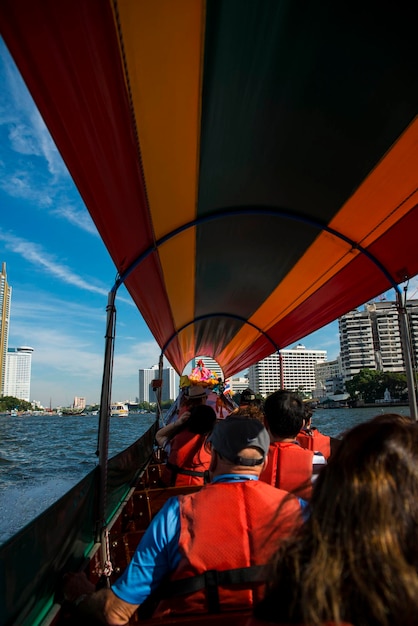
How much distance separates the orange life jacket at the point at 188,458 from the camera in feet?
11.8

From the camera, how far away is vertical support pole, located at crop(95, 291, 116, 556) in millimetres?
3213

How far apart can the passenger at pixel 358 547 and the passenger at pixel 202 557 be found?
0.45 meters

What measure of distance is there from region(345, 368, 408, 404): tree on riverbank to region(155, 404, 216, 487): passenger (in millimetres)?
75895

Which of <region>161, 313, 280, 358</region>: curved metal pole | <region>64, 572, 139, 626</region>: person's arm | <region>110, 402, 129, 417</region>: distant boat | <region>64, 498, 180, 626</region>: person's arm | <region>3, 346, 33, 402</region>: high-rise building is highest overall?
<region>3, 346, 33, 402</region>: high-rise building

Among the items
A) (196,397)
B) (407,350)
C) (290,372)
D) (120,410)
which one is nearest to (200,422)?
(196,397)

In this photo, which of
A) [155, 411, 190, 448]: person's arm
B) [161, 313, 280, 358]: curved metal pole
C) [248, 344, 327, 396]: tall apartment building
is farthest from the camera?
[248, 344, 327, 396]: tall apartment building

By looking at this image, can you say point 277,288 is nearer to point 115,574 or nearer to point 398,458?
point 115,574

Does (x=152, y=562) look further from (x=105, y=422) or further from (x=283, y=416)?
(x=105, y=422)

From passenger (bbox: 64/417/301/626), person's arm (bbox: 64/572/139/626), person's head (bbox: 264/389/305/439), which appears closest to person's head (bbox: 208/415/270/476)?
passenger (bbox: 64/417/301/626)

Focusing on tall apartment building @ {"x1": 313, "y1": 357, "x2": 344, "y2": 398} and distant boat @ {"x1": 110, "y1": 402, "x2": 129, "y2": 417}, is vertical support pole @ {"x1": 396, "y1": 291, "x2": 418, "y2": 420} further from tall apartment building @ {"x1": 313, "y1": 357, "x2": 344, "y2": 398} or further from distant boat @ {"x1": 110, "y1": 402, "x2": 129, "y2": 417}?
tall apartment building @ {"x1": 313, "y1": 357, "x2": 344, "y2": 398}

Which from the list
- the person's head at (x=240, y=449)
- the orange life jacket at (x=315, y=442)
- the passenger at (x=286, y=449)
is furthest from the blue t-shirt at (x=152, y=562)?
the orange life jacket at (x=315, y=442)

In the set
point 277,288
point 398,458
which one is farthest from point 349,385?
point 398,458

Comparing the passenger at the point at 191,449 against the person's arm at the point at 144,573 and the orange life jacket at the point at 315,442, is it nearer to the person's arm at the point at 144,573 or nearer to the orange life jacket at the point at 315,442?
the orange life jacket at the point at 315,442

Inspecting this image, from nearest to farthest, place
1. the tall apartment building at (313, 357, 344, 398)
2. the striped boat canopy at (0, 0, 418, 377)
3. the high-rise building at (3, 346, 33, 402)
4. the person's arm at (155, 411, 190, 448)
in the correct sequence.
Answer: the striped boat canopy at (0, 0, 418, 377)
the person's arm at (155, 411, 190, 448)
the tall apartment building at (313, 357, 344, 398)
the high-rise building at (3, 346, 33, 402)
